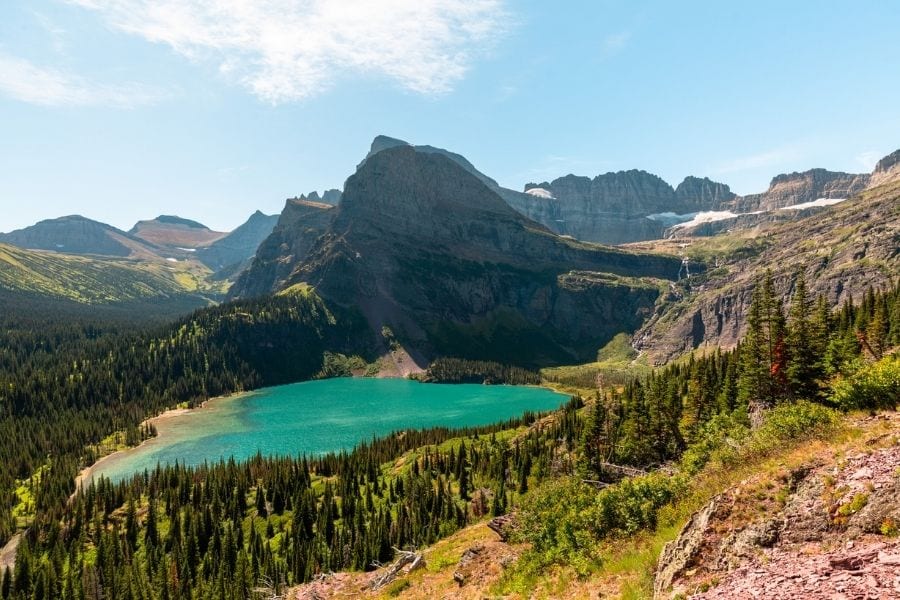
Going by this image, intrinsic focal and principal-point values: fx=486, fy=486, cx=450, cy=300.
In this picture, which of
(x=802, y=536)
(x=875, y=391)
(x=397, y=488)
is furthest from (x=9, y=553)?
(x=875, y=391)

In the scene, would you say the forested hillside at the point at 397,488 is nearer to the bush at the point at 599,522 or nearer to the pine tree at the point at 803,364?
the pine tree at the point at 803,364

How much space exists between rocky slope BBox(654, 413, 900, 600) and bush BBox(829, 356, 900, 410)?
65.8 feet

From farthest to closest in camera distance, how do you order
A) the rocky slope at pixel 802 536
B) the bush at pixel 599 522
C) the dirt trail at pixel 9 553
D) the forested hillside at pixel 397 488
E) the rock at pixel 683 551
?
the dirt trail at pixel 9 553
the forested hillside at pixel 397 488
the bush at pixel 599 522
the rock at pixel 683 551
the rocky slope at pixel 802 536

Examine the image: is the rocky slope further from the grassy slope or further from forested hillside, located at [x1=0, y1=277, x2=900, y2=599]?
forested hillside, located at [x1=0, y1=277, x2=900, y2=599]

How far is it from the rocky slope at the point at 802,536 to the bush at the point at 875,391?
65.8ft

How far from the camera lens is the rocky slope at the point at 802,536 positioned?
12.9 metres

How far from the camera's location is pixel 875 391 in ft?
121

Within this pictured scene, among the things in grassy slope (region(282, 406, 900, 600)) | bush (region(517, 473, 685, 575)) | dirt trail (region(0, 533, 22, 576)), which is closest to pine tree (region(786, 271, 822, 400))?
grassy slope (region(282, 406, 900, 600))

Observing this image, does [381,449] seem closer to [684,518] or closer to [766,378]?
[766,378]

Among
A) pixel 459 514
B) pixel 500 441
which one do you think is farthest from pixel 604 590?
pixel 500 441

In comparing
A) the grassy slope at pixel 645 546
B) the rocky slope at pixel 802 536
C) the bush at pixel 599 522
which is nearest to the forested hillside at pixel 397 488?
the bush at pixel 599 522

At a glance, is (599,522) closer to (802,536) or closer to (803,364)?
(802,536)

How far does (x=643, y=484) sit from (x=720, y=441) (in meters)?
19.2

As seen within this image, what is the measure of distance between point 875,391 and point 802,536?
27635 millimetres
